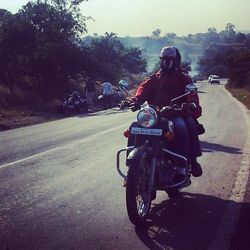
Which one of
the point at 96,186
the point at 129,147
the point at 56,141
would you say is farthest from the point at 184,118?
the point at 56,141

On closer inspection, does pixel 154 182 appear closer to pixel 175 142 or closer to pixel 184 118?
pixel 175 142

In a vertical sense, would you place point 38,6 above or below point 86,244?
above

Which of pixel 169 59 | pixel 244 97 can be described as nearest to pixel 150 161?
pixel 169 59

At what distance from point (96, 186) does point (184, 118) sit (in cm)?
192

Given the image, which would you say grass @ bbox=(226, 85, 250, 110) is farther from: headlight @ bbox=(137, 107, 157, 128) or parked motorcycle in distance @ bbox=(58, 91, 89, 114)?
headlight @ bbox=(137, 107, 157, 128)

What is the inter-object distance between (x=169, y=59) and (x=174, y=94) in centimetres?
50

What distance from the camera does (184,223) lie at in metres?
5.05

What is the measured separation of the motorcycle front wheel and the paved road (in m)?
0.16

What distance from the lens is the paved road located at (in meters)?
4.52

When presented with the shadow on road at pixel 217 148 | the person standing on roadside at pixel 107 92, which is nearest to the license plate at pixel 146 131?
the shadow on road at pixel 217 148

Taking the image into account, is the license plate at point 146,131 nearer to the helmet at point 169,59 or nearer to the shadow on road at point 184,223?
the shadow on road at point 184,223

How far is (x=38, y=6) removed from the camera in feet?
105

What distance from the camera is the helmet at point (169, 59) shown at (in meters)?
5.96

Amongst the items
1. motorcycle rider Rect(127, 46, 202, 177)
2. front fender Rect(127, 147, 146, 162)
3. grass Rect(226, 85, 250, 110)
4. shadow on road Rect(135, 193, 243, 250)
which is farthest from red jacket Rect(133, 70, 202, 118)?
grass Rect(226, 85, 250, 110)
